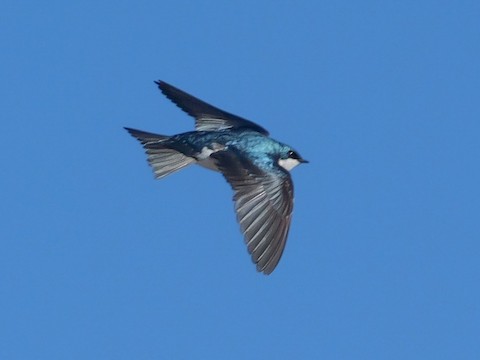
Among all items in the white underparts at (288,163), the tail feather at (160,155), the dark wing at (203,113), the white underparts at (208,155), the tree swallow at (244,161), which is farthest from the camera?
the dark wing at (203,113)

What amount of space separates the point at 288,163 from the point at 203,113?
79cm

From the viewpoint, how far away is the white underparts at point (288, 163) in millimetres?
14304

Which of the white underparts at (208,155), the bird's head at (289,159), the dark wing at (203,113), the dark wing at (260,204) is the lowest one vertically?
the dark wing at (260,204)

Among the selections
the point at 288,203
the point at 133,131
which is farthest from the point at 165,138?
the point at 288,203

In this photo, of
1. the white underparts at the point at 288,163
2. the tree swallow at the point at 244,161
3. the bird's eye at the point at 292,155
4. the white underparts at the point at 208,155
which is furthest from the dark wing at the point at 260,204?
the bird's eye at the point at 292,155

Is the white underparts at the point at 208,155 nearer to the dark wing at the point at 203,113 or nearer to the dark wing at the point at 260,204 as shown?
the dark wing at the point at 260,204

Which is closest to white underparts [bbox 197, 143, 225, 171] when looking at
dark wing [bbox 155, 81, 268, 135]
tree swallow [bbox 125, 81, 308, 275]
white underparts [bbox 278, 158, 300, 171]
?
tree swallow [bbox 125, 81, 308, 275]

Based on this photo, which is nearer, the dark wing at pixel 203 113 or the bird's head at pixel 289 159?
the bird's head at pixel 289 159

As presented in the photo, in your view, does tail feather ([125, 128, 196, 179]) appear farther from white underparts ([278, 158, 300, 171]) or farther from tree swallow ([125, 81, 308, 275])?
white underparts ([278, 158, 300, 171])

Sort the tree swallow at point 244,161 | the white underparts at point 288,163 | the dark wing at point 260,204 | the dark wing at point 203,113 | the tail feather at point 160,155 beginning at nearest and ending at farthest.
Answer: the dark wing at point 260,204 → the tree swallow at point 244,161 → the white underparts at point 288,163 → the tail feather at point 160,155 → the dark wing at point 203,113

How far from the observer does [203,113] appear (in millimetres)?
14898

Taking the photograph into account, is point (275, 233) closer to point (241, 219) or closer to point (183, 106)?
point (241, 219)

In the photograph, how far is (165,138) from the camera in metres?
14.5

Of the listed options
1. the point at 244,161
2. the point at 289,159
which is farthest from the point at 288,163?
the point at 244,161
